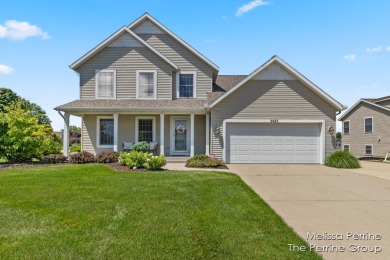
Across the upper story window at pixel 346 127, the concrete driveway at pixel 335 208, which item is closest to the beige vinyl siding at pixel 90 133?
the concrete driveway at pixel 335 208

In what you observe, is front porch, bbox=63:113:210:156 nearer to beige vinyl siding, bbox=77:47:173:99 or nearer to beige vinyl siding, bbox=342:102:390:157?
beige vinyl siding, bbox=77:47:173:99

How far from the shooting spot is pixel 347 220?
4.72 meters

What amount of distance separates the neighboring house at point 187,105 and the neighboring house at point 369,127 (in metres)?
10.8

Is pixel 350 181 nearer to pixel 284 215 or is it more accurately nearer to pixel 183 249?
pixel 284 215

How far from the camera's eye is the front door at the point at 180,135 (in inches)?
607

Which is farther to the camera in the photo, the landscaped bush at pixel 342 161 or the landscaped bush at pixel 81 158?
the landscaped bush at pixel 81 158

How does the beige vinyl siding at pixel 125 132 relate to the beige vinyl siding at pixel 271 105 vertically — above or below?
below

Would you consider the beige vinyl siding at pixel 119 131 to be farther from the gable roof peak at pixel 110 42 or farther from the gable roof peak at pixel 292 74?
the gable roof peak at pixel 292 74

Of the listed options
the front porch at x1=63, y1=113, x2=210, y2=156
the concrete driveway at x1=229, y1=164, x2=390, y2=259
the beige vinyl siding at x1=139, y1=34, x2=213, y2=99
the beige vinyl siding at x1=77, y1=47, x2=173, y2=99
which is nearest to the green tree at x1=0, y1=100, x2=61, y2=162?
the front porch at x1=63, y1=113, x2=210, y2=156

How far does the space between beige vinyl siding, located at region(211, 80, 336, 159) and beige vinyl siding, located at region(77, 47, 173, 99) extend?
4.00 meters

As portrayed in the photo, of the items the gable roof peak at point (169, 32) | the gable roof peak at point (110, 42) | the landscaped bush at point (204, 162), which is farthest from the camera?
the gable roof peak at point (169, 32)

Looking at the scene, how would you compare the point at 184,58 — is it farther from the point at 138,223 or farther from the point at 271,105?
the point at 138,223

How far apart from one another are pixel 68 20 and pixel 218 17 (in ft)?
26.1

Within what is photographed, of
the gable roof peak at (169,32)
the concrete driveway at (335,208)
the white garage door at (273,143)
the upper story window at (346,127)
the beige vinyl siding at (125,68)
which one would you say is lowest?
the concrete driveway at (335,208)
